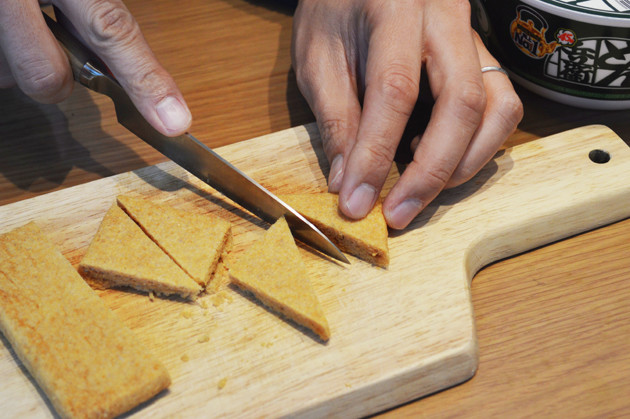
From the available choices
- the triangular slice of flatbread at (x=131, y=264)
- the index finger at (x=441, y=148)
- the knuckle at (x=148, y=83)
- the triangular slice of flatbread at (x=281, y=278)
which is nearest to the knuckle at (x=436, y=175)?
the index finger at (x=441, y=148)

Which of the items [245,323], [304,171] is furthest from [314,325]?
[304,171]

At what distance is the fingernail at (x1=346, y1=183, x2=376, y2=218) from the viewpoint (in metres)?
1.78

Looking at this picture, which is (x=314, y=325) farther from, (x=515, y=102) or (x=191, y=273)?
(x=515, y=102)

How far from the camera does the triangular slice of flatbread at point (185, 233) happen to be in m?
1.72

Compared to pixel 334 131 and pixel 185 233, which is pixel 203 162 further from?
pixel 334 131

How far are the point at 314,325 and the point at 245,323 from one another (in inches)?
9.2

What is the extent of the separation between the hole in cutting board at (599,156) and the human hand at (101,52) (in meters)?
1.57

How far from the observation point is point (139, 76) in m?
1.81

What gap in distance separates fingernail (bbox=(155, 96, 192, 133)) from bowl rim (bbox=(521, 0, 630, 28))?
1.39 meters

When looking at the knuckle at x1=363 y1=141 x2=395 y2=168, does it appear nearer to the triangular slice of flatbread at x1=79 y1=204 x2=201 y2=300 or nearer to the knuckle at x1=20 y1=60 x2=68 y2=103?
the triangular slice of flatbread at x1=79 y1=204 x2=201 y2=300

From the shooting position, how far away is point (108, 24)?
1779 mm

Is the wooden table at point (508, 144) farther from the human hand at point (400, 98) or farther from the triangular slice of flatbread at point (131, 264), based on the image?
the triangular slice of flatbread at point (131, 264)

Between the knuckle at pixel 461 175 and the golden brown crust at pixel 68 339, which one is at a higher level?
the knuckle at pixel 461 175

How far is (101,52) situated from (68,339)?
3.25 feet
